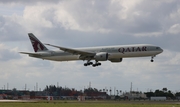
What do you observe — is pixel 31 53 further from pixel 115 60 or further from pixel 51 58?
pixel 115 60

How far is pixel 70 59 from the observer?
3846 inches

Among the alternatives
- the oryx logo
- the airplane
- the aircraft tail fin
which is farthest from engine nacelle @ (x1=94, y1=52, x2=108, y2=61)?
the oryx logo

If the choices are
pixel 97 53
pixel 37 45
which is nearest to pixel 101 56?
pixel 97 53

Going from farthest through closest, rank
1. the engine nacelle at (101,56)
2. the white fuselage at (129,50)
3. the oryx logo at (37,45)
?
the oryx logo at (37,45) → the engine nacelle at (101,56) → the white fuselage at (129,50)

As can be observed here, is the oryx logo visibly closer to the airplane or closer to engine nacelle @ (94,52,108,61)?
the airplane

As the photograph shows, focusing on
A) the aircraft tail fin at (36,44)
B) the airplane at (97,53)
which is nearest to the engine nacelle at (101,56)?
the airplane at (97,53)

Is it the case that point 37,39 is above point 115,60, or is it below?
above

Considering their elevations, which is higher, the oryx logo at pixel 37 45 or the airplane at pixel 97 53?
the oryx logo at pixel 37 45

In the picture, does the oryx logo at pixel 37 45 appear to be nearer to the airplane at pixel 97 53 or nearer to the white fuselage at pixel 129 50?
the airplane at pixel 97 53

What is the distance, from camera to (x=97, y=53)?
91938 mm

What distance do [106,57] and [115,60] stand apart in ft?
19.7

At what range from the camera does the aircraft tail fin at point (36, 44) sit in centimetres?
10581

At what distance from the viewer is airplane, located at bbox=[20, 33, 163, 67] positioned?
284 feet

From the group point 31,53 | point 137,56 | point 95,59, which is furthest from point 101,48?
point 31,53
